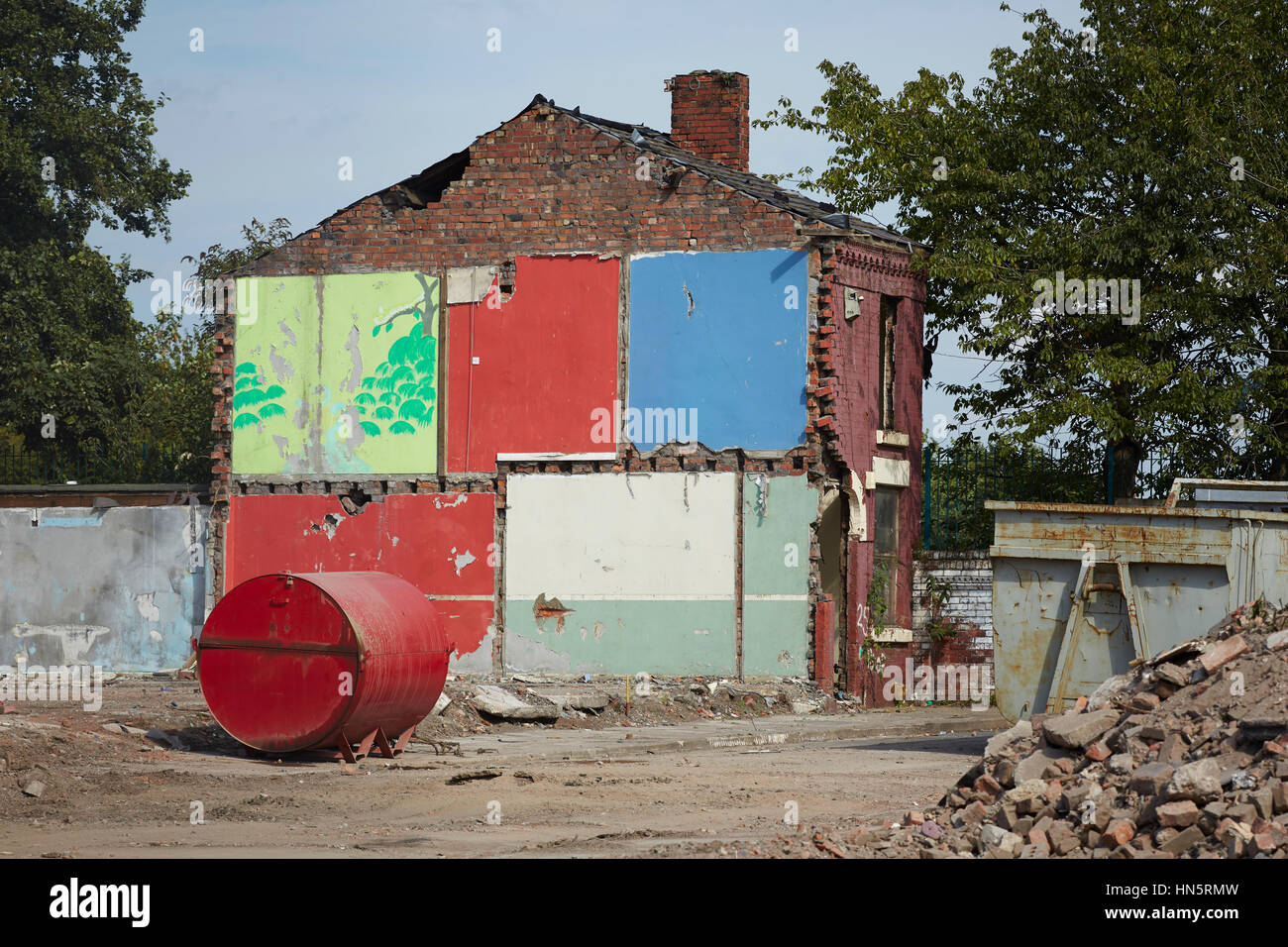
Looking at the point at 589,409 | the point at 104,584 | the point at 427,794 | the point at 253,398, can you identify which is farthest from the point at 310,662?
the point at 104,584

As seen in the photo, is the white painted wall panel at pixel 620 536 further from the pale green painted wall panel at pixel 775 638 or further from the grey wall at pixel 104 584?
the grey wall at pixel 104 584

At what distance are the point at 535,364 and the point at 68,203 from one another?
2456cm

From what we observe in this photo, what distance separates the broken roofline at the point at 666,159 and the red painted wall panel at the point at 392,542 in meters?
4.08

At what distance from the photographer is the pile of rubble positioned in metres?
8.77

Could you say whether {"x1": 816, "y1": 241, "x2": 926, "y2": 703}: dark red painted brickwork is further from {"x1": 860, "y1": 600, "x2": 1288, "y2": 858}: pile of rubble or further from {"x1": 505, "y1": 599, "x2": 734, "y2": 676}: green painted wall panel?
{"x1": 860, "y1": 600, "x2": 1288, "y2": 858}: pile of rubble

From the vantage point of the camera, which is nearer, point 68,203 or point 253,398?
point 253,398

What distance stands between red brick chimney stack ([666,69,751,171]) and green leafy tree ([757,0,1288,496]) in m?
3.43

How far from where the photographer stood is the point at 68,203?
4294 centimetres

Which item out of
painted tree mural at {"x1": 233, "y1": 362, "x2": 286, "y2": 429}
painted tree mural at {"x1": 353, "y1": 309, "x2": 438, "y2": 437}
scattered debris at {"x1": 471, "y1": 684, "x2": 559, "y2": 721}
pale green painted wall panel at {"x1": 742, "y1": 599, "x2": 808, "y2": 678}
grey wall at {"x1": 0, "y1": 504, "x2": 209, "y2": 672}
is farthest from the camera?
grey wall at {"x1": 0, "y1": 504, "x2": 209, "y2": 672}

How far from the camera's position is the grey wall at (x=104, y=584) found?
25.3 metres

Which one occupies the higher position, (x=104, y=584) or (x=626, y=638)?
(x=104, y=584)

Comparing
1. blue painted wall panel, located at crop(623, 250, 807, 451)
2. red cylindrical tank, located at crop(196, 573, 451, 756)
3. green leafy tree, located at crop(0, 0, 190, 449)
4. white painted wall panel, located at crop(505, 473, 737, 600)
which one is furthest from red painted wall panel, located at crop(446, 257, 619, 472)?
green leafy tree, located at crop(0, 0, 190, 449)

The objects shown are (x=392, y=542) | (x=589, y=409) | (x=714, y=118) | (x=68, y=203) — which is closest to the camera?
(x=589, y=409)

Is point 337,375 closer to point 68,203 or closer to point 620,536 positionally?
point 620,536
